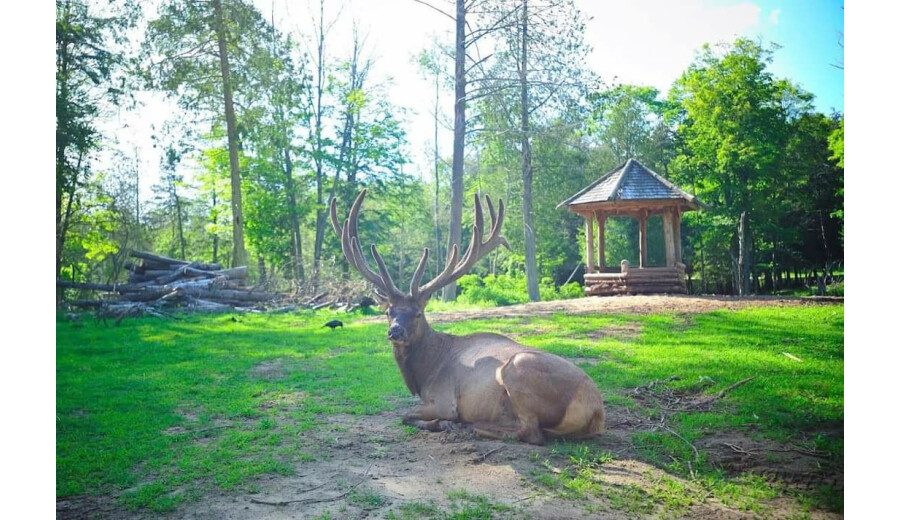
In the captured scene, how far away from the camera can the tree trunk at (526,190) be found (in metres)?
5.26

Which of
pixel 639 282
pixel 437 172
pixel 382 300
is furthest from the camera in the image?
pixel 437 172

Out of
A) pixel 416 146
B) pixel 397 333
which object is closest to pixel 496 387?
pixel 397 333

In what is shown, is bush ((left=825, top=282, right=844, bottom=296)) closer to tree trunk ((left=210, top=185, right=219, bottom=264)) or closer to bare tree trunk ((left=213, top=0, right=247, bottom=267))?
bare tree trunk ((left=213, top=0, right=247, bottom=267))

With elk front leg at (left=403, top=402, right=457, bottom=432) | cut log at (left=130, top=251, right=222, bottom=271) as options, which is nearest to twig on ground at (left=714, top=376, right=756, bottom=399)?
elk front leg at (left=403, top=402, right=457, bottom=432)

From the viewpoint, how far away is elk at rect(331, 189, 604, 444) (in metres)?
3.26

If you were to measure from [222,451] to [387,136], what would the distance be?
3.52m

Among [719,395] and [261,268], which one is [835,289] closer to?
[719,395]

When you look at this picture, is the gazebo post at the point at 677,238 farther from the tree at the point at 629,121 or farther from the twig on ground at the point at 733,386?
the twig on ground at the point at 733,386

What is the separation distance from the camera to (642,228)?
20.3 ft

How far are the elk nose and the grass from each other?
58 centimetres

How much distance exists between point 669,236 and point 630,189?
1.83 ft

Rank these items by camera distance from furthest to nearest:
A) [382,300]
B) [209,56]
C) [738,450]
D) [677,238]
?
[209,56], [677,238], [382,300], [738,450]
